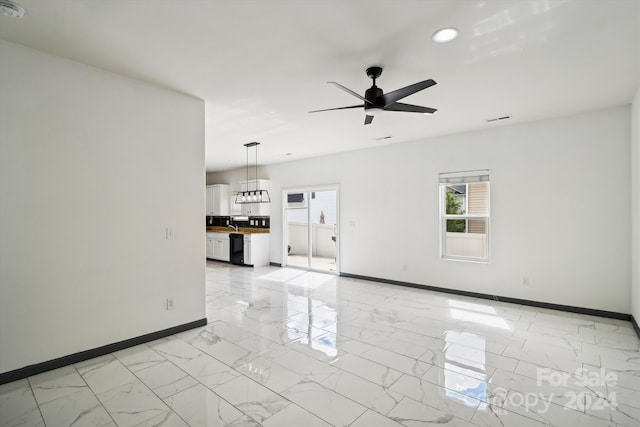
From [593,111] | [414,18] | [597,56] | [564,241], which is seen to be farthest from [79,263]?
[593,111]

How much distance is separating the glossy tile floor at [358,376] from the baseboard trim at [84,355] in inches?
2.5

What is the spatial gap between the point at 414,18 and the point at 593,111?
137 inches

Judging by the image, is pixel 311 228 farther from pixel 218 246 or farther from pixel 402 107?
pixel 402 107

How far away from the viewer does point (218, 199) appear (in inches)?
361

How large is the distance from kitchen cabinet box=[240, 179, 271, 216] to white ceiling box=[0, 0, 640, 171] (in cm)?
405

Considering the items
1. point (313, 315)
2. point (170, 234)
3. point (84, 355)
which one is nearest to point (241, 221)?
point (313, 315)

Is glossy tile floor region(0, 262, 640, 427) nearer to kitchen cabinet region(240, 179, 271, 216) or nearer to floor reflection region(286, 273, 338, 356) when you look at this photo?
floor reflection region(286, 273, 338, 356)

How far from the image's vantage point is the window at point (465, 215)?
4965 millimetres

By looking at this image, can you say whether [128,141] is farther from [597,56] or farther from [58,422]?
[597,56]

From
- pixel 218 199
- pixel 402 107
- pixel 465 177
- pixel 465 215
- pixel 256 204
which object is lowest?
pixel 465 215

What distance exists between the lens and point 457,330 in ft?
11.9

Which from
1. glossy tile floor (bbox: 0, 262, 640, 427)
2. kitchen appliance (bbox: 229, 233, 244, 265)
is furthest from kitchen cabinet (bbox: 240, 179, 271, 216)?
glossy tile floor (bbox: 0, 262, 640, 427)

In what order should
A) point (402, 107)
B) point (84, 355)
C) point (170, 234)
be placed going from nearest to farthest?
point (84, 355) → point (402, 107) → point (170, 234)

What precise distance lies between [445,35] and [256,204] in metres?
6.61
